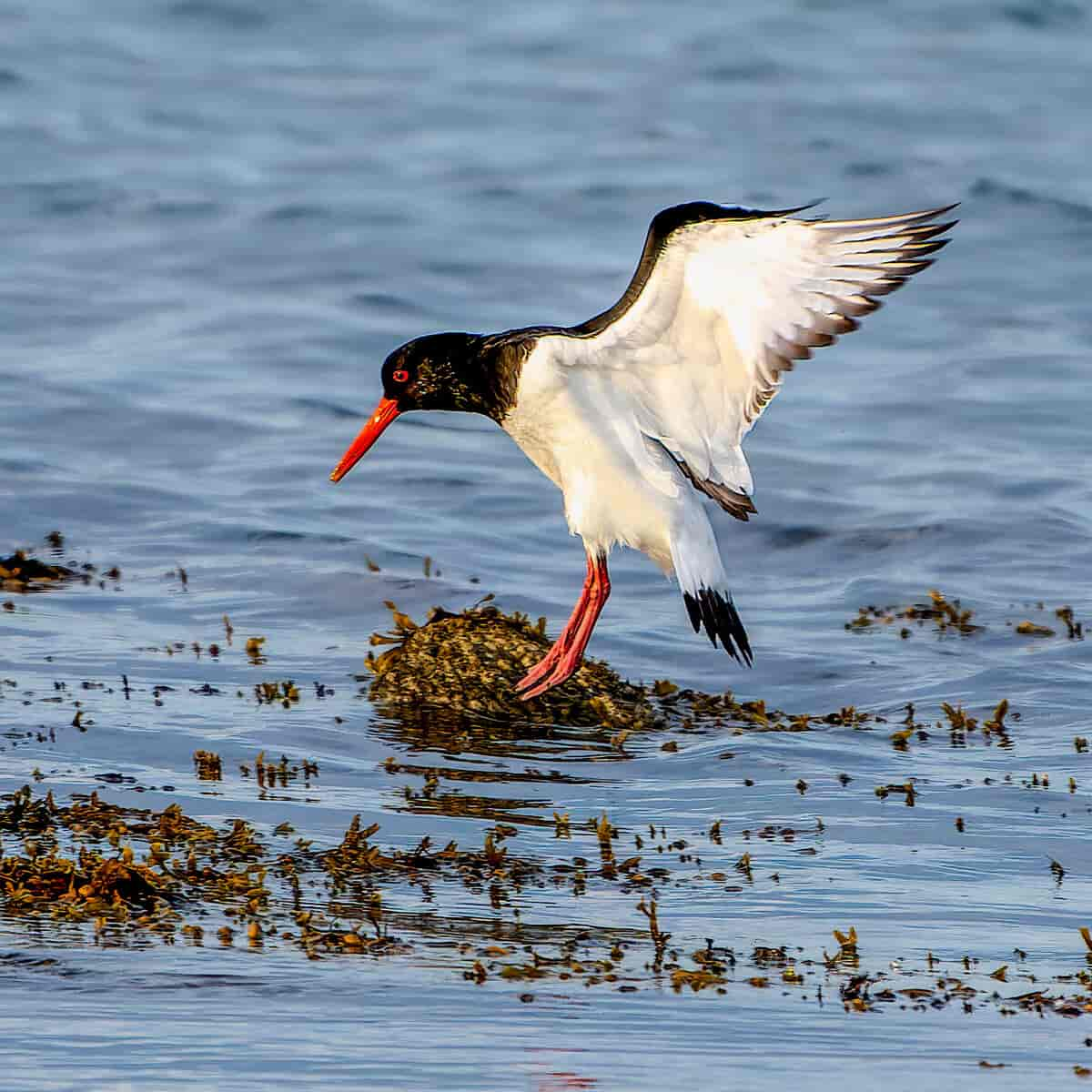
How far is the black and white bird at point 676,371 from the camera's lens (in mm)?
7547

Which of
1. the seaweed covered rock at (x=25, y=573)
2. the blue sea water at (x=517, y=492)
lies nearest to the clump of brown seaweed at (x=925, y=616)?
the blue sea water at (x=517, y=492)

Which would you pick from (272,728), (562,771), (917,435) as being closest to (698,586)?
→ (562,771)

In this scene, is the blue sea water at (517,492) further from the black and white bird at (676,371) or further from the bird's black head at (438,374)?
the bird's black head at (438,374)

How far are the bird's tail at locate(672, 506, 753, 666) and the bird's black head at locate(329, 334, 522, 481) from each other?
0.90m

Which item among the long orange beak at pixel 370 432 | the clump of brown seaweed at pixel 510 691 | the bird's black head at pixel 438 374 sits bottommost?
the clump of brown seaweed at pixel 510 691

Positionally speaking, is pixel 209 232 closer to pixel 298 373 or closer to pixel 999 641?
pixel 298 373

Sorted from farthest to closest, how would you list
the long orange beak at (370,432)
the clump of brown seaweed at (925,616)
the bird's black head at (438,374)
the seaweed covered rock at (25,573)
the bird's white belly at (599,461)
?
the clump of brown seaweed at (925,616) < the seaweed covered rock at (25,573) < the long orange beak at (370,432) < the bird's black head at (438,374) < the bird's white belly at (599,461)

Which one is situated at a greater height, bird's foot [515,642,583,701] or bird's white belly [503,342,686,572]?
bird's white belly [503,342,686,572]

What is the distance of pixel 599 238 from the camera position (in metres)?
21.6

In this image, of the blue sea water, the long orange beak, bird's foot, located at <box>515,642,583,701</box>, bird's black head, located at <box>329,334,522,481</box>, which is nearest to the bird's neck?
bird's black head, located at <box>329,334,522,481</box>

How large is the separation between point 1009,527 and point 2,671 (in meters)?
6.70

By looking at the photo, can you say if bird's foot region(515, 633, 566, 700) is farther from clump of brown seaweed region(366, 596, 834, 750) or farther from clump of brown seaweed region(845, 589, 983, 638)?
clump of brown seaweed region(845, 589, 983, 638)

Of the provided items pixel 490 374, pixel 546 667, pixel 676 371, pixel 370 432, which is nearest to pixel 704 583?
pixel 546 667

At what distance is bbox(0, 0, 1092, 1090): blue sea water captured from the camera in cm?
527
